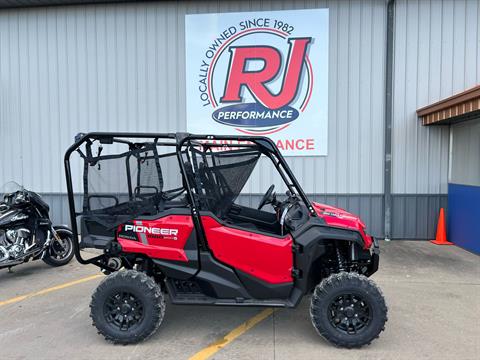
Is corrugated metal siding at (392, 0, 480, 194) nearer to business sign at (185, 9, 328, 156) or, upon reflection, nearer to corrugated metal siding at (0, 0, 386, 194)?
corrugated metal siding at (0, 0, 386, 194)

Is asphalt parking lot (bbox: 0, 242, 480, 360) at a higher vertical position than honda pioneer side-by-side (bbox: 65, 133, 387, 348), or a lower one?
lower

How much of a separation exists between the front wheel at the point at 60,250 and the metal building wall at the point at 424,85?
6390 millimetres

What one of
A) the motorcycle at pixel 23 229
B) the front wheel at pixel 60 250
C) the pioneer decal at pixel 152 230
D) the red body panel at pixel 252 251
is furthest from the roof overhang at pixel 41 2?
the red body panel at pixel 252 251

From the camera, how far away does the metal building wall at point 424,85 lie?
24.7 feet

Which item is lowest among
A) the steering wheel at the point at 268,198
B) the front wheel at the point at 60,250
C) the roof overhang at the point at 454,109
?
the front wheel at the point at 60,250

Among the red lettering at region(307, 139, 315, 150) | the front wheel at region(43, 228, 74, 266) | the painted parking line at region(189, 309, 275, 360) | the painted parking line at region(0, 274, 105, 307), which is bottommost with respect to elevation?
the painted parking line at region(0, 274, 105, 307)

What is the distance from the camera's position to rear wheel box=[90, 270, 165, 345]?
10.9 feet

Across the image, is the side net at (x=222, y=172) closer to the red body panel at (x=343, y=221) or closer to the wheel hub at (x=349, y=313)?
the red body panel at (x=343, y=221)

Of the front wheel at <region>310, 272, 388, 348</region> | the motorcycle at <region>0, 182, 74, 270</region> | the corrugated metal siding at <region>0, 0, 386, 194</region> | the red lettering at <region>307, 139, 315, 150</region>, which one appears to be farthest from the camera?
the red lettering at <region>307, 139, 315, 150</region>

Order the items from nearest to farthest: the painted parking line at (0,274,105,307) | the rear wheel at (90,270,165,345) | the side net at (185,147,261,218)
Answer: the rear wheel at (90,270,165,345), the side net at (185,147,261,218), the painted parking line at (0,274,105,307)

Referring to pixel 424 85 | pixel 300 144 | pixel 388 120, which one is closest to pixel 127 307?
pixel 300 144

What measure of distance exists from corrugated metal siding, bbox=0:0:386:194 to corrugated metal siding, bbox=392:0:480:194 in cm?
42

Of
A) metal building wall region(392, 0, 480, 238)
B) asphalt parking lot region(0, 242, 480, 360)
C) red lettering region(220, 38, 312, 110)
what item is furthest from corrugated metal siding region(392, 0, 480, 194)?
asphalt parking lot region(0, 242, 480, 360)

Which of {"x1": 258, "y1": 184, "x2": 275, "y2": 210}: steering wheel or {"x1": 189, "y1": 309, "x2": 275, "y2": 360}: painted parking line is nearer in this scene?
{"x1": 189, "y1": 309, "x2": 275, "y2": 360}: painted parking line
